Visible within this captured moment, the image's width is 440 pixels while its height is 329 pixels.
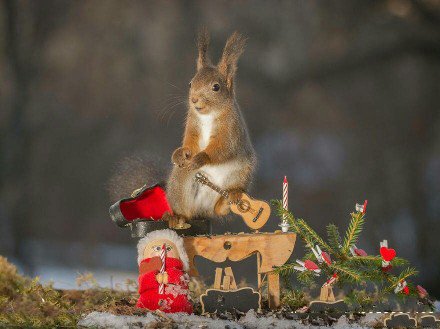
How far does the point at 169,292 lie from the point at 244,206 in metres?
0.25

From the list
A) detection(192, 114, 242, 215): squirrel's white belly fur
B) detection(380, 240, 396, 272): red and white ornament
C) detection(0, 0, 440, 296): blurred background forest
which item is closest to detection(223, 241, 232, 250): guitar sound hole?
detection(192, 114, 242, 215): squirrel's white belly fur

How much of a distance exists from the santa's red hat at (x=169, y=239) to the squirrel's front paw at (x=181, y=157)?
0.15 metres

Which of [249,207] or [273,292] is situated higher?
[249,207]

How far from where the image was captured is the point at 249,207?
1.52 metres

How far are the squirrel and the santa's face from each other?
0.33ft

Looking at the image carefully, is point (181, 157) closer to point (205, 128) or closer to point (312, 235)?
point (205, 128)

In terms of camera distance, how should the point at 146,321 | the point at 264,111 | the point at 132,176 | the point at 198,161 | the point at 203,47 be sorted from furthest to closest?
1. the point at 264,111
2. the point at 132,176
3. the point at 203,47
4. the point at 198,161
5. the point at 146,321

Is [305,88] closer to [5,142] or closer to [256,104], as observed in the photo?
[256,104]

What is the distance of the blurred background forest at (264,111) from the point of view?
234 cm

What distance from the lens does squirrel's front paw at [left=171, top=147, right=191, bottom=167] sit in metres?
1.48

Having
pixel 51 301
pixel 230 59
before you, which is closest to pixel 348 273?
pixel 230 59

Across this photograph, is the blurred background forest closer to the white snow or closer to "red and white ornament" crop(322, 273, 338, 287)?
"red and white ornament" crop(322, 273, 338, 287)

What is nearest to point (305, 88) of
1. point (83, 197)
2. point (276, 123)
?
point (276, 123)

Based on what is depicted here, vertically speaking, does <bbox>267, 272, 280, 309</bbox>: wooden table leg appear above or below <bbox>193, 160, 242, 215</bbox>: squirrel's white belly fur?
below
